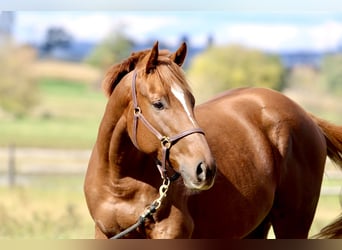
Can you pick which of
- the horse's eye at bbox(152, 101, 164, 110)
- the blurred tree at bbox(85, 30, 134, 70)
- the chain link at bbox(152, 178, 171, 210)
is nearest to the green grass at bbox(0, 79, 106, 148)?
the blurred tree at bbox(85, 30, 134, 70)

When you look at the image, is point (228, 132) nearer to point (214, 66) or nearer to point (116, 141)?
point (116, 141)

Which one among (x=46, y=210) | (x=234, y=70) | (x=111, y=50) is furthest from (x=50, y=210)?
(x=111, y=50)

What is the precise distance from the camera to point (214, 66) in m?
25.8

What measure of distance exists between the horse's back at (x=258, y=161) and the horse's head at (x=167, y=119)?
0.64 m

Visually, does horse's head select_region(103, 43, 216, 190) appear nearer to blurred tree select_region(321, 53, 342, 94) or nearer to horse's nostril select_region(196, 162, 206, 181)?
horse's nostril select_region(196, 162, 206, 181)

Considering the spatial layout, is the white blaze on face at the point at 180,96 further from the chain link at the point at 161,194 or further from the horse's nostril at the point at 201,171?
the chain link at the point at 161,194

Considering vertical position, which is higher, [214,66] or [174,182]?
[174,182]

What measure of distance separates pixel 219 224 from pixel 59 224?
4.27 meters

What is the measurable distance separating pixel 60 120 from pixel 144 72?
64.2 feet

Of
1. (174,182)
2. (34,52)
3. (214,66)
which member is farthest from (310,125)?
(34,52)

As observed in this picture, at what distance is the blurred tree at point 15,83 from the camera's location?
75.6 ft

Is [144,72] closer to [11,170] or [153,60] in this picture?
[153,60]

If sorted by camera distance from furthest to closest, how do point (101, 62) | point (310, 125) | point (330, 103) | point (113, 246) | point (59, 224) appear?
point (101, 62) → point (330, 103) → point (59, 224) → point (310, 125) → point (113, 246)

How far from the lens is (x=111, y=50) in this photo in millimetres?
29344
